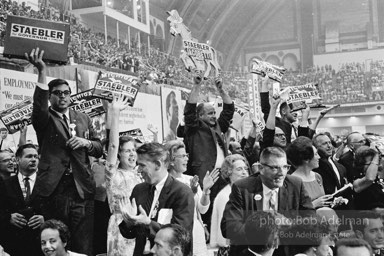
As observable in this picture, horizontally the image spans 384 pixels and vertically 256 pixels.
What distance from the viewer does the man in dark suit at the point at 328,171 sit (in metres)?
4.64

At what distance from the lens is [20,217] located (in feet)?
13.3

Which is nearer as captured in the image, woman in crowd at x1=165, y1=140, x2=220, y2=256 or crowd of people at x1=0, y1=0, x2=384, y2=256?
crowd of people at x1=0, y1=0, x2=384, y2=256

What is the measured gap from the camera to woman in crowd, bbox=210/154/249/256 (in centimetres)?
420

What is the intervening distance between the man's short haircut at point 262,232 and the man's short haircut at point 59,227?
134 centimetres

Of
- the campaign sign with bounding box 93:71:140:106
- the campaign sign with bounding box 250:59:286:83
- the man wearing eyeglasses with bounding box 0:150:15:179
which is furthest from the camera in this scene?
the campaign sign with bounding box 250:59:286:83

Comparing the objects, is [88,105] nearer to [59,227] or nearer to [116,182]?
[116,182]

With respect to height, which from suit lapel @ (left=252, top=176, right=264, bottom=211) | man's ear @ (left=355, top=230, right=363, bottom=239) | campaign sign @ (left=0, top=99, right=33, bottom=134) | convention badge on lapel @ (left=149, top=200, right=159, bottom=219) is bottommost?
man's ear @ (left=355, top=230, right=363, bottom=239)

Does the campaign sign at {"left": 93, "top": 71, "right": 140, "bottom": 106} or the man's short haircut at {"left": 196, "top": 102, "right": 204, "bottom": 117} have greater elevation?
the campaign sign at {"left": 93, "top": 71, "right": 140, "bottom": 106}

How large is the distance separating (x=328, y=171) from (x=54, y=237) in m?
2.41

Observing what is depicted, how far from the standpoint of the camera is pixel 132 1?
20.2 metres

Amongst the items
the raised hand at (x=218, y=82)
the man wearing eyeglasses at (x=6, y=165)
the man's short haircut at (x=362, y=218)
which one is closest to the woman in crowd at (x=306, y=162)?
the man's short haircut at (x=362, y=218)

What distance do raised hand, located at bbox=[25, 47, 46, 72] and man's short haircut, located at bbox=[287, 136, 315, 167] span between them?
1.91 m

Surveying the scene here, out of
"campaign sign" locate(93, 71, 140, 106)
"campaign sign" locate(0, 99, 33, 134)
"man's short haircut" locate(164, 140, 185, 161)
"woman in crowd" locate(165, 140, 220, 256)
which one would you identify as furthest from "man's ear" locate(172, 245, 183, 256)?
"campaign sign" locate(0, 99, 33, 134)

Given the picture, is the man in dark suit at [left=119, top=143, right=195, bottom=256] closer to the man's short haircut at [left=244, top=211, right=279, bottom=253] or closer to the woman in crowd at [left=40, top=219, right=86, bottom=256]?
the man's short haircut at [left=244, top=211, right=279, bottom=253]
